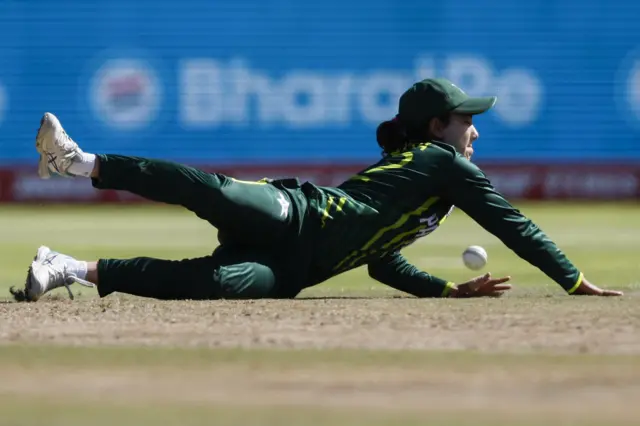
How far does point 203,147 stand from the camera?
24750mm

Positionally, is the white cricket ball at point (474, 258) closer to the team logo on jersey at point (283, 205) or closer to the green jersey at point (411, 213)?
the green jersey at point (411, 213)

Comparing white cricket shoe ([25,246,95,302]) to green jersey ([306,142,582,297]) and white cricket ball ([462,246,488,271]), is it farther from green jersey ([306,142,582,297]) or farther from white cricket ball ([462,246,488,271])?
white cricket ball ([462,246,488,271])

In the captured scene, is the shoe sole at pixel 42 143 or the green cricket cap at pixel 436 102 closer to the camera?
the shoe sole at pixel 42 143

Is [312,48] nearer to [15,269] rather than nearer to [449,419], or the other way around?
[15,269]

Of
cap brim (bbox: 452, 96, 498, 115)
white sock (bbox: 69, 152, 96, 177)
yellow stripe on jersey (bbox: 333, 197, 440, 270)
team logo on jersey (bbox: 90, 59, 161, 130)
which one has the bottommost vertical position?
team logo on jersey (bbox: 90, 59, 161, 130)

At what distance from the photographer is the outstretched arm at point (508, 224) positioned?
6.82m

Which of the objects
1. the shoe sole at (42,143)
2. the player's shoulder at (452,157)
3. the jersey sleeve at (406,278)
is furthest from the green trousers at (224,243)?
the player's shoulder at (452,157)

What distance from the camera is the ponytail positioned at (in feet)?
23.8

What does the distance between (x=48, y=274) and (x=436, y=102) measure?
7.24 ft

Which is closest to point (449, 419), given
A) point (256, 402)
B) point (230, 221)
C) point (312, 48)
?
point (256, 402)

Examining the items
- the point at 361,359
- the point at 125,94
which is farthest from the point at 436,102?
the point at 125,94

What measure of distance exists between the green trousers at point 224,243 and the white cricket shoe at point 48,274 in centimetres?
16

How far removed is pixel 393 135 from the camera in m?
7.29

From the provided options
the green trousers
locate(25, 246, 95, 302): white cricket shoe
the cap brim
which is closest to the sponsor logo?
the cap brim
